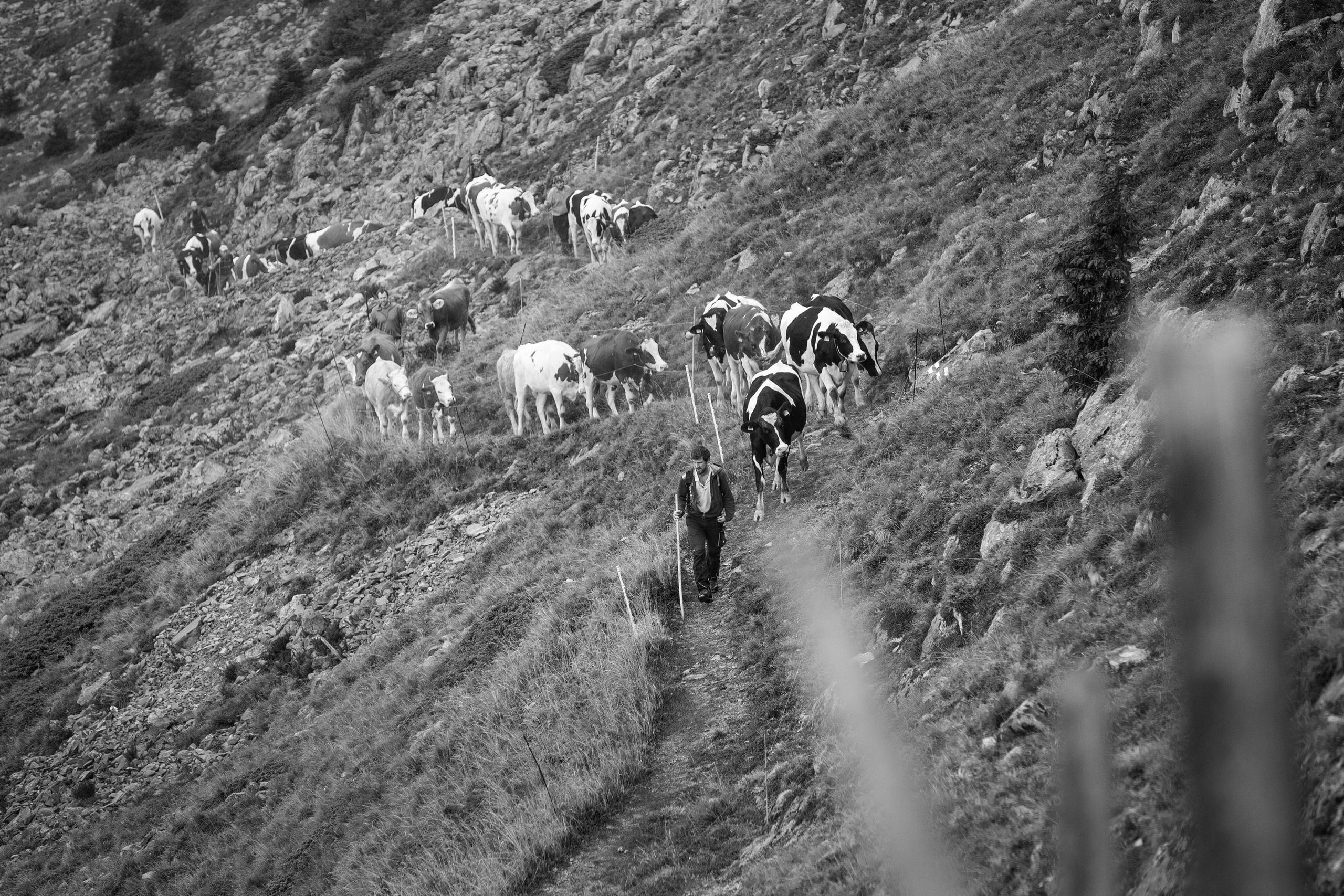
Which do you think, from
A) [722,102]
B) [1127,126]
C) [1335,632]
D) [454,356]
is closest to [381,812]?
[1335,632]

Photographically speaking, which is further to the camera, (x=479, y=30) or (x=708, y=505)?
(x=479, y=30)

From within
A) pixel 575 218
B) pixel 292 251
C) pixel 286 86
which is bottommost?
pixel 575 218

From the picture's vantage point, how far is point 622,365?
2089 centimetres

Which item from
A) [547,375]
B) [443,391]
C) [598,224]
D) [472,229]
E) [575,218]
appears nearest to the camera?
[547,375]

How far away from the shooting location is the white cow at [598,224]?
30031 millimetres

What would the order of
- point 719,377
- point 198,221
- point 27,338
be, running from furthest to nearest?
point 198,221
point 27,338
point 719,377

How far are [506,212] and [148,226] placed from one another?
20371 millimetres

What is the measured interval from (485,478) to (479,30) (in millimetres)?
33786

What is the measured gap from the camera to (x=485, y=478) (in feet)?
66.1

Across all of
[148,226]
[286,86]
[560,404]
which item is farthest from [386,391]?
[286,86]

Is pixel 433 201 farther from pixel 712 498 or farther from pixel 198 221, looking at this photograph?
pixel 712 498

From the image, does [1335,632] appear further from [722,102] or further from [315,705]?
[722,102]

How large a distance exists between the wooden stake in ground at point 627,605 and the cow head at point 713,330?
22.5 ft

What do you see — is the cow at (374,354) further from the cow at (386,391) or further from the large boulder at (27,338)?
the large boulder at (27,338)
